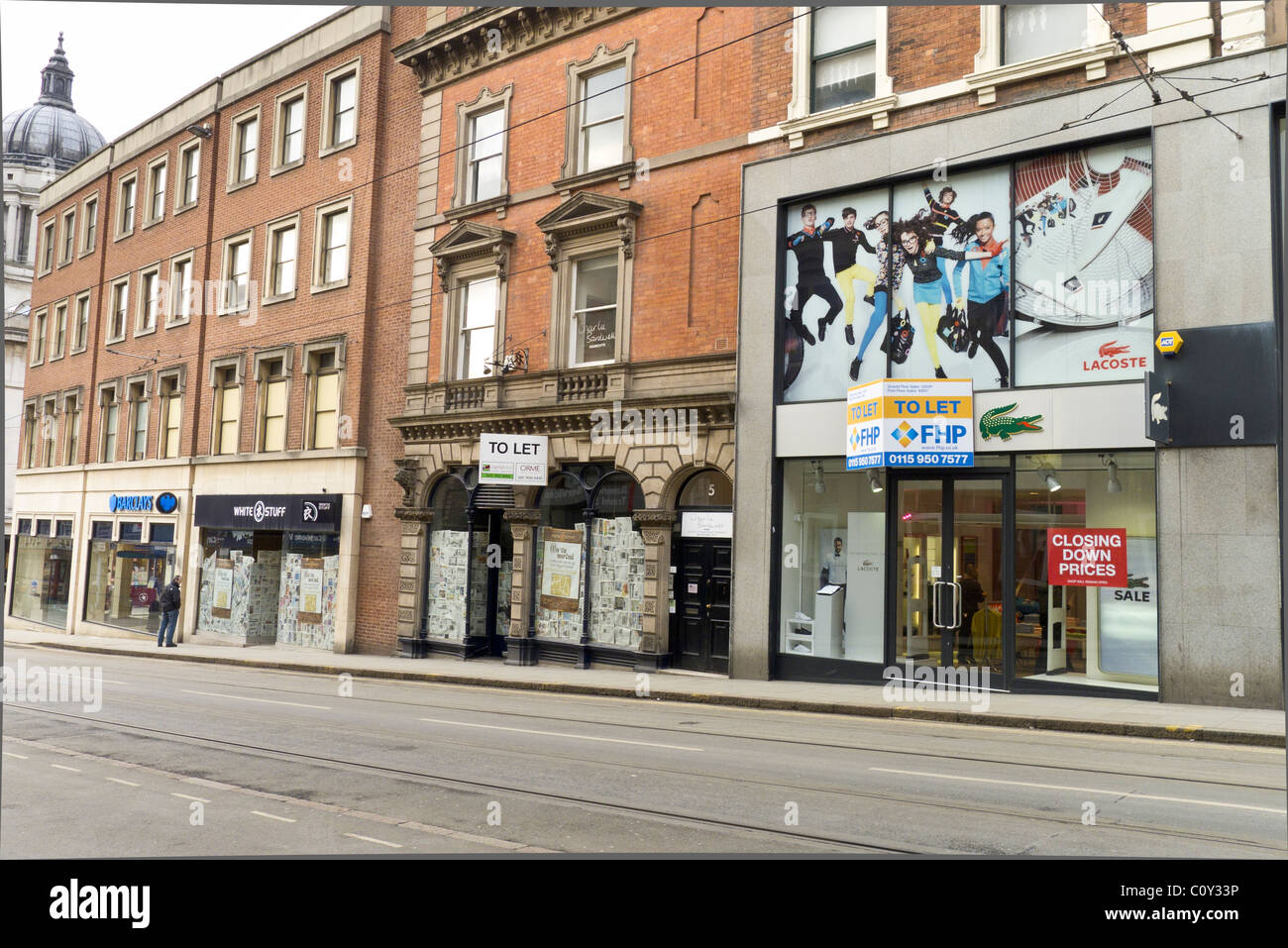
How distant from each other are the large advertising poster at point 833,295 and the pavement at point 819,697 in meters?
5.04

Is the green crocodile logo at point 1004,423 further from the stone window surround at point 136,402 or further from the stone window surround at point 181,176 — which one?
the stone window surround at point 136,402

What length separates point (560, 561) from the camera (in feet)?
67.9

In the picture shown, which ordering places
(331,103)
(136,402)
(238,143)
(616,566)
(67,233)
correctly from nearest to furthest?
(616,566)
(331,103)
(238,143)
(136,402)
(67,233)

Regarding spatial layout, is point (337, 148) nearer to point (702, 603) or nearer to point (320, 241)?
point (320, 241)

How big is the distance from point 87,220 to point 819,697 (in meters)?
34.6

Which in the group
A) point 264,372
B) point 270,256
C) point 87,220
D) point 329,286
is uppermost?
point 87,220

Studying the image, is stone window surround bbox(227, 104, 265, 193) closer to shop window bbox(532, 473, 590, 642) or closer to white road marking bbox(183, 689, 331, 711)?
shop window bbox(532, 473, 590, 642)

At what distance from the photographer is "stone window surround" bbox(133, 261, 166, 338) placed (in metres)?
32.8

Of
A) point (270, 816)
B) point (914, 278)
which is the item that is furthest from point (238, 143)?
point (270, 816)

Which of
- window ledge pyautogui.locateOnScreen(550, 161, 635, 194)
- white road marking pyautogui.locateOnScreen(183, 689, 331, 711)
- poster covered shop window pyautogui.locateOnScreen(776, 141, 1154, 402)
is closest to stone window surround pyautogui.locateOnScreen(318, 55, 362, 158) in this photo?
window ledge pyautogui.locateOnScreen(550, 161, 635, 194)

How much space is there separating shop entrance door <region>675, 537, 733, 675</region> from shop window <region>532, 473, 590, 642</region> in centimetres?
225

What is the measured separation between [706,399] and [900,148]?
5.18 m

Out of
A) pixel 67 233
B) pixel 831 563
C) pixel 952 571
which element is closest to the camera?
pixel 952 571

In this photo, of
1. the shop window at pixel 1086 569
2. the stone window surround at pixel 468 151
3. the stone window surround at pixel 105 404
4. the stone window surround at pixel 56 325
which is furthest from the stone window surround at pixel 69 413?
the shop window at pixel 1086 569
